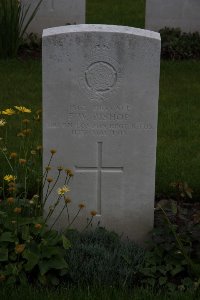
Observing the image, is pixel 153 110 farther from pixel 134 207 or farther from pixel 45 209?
pixel 45 209

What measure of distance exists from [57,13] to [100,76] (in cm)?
598

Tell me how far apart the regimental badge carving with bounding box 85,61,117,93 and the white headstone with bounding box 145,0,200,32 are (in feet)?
19.7

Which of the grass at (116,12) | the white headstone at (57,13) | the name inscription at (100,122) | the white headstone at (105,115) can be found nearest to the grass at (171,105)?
the white headstone at (105,115)

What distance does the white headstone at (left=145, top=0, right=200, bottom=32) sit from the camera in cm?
1030

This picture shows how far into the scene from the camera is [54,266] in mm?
4137

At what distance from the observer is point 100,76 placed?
4.51 meters

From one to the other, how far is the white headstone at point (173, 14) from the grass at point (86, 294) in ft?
22.3

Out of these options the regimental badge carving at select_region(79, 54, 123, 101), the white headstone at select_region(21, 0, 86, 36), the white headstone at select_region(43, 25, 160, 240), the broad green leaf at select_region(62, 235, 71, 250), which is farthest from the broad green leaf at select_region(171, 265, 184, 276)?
the white headstone at select_region(21, 0, 86, 36)

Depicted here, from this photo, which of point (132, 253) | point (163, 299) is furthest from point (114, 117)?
point (163, 299)

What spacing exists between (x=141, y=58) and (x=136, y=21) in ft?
24.8

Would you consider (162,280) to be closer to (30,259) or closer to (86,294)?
(86,294)

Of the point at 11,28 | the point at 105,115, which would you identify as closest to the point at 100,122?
the point at 105,115

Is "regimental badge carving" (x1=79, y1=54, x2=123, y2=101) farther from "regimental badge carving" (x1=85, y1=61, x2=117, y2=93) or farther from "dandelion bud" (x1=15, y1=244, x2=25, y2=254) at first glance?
"dandelion bud" (x1=15, y1=244, x2=25, y2=254)

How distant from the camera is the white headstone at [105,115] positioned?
4465mm
